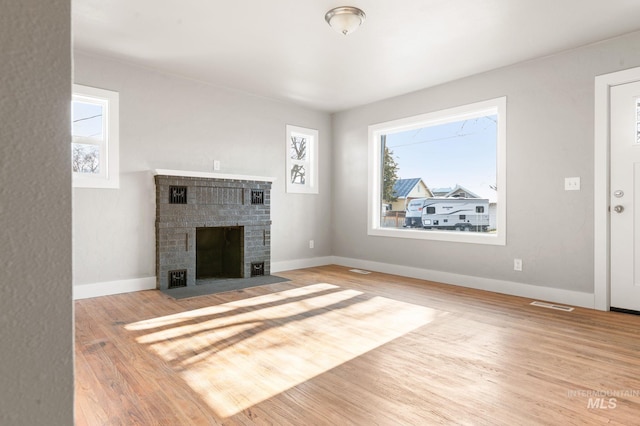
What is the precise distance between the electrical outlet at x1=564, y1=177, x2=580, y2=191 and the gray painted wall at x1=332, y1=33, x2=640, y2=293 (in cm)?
4

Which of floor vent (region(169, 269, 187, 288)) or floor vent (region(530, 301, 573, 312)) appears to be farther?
floor vent (region(169, 269, 187, 288))

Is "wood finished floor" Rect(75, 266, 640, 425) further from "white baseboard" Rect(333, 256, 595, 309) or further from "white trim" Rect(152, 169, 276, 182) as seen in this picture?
"white trim" Rect(152, 169, 276, 182)

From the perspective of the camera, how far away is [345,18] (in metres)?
2.97

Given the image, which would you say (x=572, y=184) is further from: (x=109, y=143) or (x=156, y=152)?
(x=109, y=143)

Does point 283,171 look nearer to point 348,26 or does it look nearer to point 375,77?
point 375,77

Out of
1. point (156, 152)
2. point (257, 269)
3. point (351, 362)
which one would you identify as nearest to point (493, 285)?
point (351, 362)

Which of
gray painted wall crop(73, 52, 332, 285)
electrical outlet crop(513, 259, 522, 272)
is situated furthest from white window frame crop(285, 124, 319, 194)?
electrical outlet crop(513, 259, 522, 272)

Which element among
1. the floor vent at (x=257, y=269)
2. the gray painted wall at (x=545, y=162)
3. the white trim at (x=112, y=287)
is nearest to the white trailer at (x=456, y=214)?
the gray painted wall at (x=545, y=162)

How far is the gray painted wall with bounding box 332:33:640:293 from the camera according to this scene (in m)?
3.57

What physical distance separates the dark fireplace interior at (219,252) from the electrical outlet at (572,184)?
379cm

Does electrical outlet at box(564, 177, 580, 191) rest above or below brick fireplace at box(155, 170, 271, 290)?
above

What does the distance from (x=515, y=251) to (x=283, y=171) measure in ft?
10.8

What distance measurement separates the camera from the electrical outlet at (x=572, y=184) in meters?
3.64

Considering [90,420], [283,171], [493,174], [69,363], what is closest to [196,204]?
[283,171]
